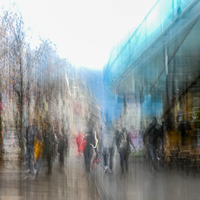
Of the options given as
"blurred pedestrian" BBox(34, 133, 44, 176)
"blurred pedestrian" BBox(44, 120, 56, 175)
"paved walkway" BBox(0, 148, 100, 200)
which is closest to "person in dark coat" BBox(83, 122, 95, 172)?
"paved walkway" BBox(0, 148, 100, 200)

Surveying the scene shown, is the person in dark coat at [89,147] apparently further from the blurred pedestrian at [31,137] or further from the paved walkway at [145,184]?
the blurred pedestrian at [31,137]

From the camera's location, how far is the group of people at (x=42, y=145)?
3525 mm

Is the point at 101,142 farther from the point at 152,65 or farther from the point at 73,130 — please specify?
the point at 152,65

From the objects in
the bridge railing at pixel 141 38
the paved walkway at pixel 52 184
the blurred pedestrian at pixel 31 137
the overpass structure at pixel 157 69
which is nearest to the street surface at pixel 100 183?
the paved walkway at pixel 52 184

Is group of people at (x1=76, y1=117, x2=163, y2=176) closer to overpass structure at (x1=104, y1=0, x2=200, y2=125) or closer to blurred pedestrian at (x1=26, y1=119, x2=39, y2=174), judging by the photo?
overpass structure at (x1=104, y1=0, x2=200, y2=125)

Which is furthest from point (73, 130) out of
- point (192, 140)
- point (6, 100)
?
point (192, 140)

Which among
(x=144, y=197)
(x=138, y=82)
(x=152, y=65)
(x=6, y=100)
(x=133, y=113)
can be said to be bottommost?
(x=144, y=197)

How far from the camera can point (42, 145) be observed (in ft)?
11.7

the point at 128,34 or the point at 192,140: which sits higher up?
the point at 128,34

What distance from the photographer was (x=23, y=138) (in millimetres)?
3541

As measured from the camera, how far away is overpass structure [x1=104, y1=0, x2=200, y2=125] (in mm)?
3469

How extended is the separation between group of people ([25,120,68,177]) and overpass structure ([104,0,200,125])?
1.17 meters

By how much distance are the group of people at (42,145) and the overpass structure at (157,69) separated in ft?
3.83

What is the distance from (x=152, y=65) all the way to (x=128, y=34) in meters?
0.62
